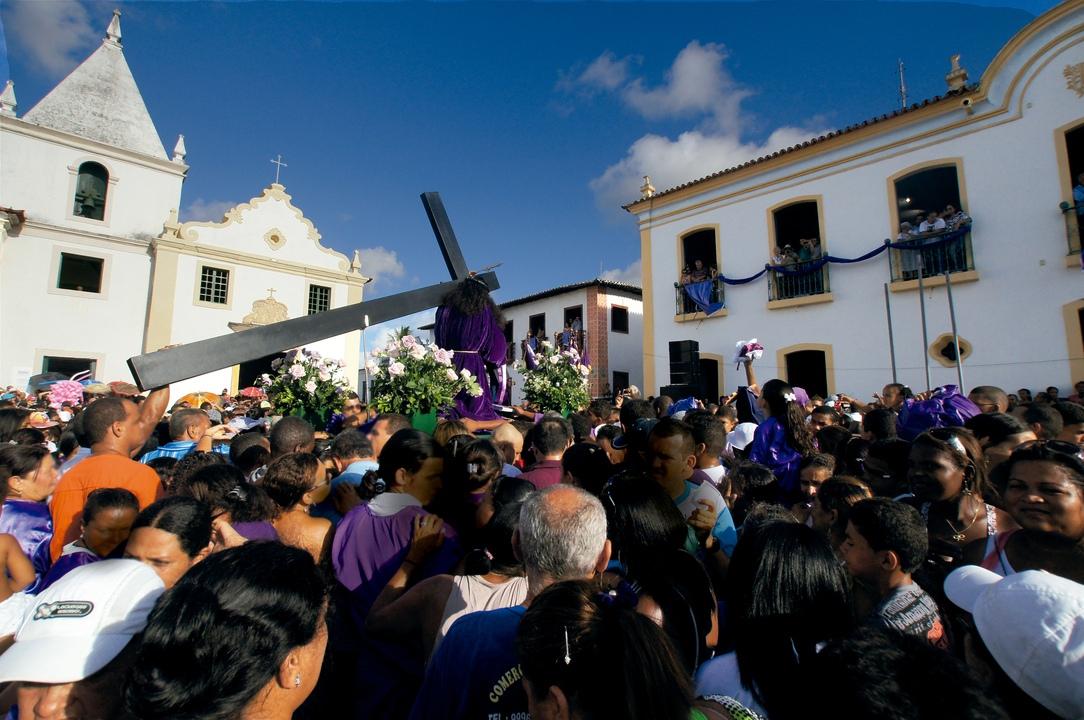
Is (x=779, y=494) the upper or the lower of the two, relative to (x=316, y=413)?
lower

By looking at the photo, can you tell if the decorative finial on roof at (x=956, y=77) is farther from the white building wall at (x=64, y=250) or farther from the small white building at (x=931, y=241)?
the white building wall at (x=64, y=250)

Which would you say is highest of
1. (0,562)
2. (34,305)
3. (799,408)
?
(34,305)

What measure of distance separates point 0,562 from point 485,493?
2036 millimetres

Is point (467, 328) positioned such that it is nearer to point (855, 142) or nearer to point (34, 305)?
point (855, 142)

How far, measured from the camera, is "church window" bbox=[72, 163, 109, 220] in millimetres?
17406

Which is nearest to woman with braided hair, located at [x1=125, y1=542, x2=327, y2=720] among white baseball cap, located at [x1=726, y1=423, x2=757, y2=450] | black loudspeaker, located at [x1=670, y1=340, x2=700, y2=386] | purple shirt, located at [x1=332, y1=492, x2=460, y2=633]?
purple shirt, located at [x1=332, y1=492, x2=460, y2=633]

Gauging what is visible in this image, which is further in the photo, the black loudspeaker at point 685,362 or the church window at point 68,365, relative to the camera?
the church window at point 68,365

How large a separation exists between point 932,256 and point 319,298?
65.0 feet

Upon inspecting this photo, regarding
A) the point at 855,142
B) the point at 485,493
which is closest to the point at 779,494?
the point at 485,493

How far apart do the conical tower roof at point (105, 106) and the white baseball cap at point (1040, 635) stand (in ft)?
79.0

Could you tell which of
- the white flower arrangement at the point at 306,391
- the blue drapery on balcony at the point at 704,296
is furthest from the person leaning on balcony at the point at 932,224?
the white flower arrangement at the point at 306,391

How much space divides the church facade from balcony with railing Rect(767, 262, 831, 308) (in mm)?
14780

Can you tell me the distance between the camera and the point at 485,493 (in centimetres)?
277

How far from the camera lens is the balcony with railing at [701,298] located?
14922 millimetres
